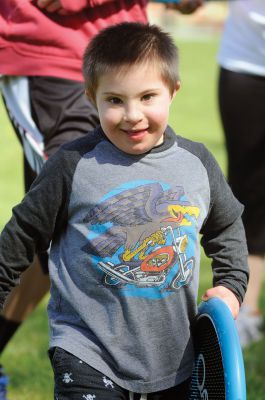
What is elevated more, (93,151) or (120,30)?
(120,30)

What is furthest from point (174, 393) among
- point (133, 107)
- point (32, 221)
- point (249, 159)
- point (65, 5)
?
point (249, 159)

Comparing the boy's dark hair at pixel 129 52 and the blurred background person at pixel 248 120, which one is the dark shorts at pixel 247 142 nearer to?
the blurred background person at pixel 248 120

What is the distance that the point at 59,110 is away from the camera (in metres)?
3.52

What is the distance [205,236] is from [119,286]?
380 millimetres

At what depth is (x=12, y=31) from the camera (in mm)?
3500

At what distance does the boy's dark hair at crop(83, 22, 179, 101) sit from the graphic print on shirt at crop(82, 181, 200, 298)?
33 cm

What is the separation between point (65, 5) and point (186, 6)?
29.8 inches

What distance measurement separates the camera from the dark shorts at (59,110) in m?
3.52

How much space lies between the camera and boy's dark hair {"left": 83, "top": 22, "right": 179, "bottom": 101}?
9.20 feet

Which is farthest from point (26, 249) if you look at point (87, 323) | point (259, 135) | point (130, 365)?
point (259, 135)

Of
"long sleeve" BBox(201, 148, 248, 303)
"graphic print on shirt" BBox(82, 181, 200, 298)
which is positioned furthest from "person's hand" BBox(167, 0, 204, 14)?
"graphic print on shirt" BBox(82, 181, 200, 298)

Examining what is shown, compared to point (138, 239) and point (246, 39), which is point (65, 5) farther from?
point (246, 39)

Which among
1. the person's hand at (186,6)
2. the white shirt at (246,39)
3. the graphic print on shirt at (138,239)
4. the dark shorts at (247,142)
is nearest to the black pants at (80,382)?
the graphic print on shirt at (138,239)

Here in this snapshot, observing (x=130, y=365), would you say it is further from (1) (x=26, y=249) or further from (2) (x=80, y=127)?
(2) (x=80, y=127)
